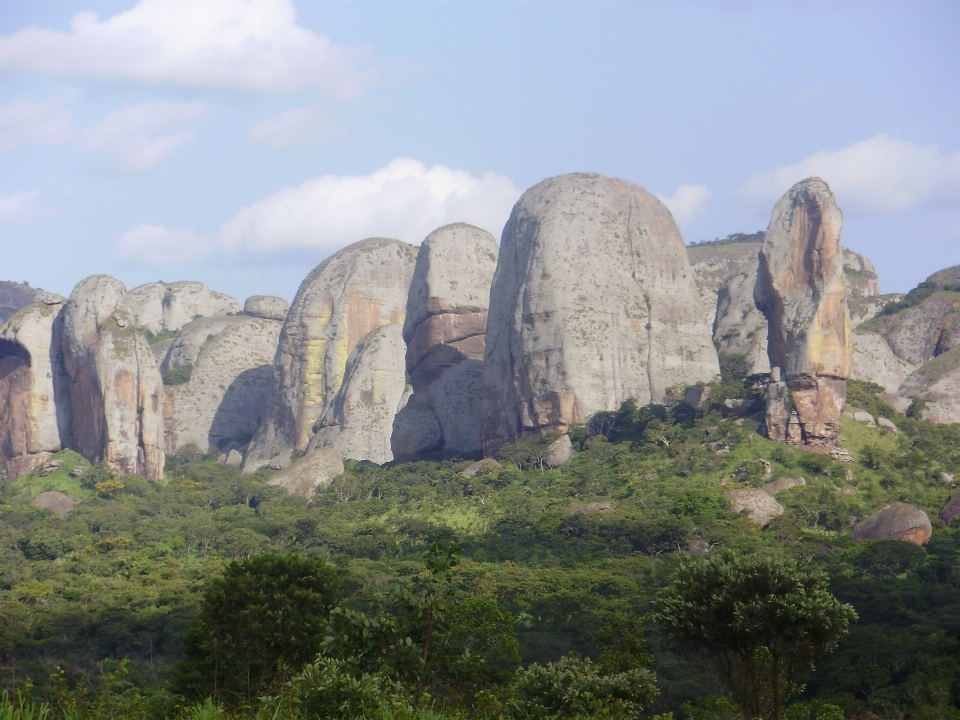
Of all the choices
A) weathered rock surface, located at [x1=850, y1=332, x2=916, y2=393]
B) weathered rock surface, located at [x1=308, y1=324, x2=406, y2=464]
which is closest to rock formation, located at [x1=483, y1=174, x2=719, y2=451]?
weathered rock surface, located at [x1=850, y1=332, x2=916, y2=393]

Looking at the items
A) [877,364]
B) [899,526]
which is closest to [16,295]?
Result: [877,364]

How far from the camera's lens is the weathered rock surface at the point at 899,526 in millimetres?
40375

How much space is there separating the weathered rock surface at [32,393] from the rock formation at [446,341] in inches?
748

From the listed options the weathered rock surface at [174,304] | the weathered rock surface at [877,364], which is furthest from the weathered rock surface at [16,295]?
the weathered rock surface at [877,364]

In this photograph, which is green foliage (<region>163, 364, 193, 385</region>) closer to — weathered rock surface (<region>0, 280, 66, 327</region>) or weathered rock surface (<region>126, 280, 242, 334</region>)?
weathered rock surface (<region>126, 280, 242, 334</region>)

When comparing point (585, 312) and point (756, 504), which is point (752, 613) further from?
point (585, 312)

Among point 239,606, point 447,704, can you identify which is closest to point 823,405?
point 239,606

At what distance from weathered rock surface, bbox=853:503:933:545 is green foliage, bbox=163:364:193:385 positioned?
178 ft

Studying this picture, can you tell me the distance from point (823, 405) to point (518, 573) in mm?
17237

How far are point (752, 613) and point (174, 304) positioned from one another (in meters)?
92.2

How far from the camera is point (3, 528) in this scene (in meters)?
54.2

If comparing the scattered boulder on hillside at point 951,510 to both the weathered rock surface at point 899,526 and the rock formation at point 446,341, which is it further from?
the rock formation at point 446,341

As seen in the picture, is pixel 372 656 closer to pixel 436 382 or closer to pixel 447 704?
pixel 447 704

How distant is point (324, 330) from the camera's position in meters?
77.8
